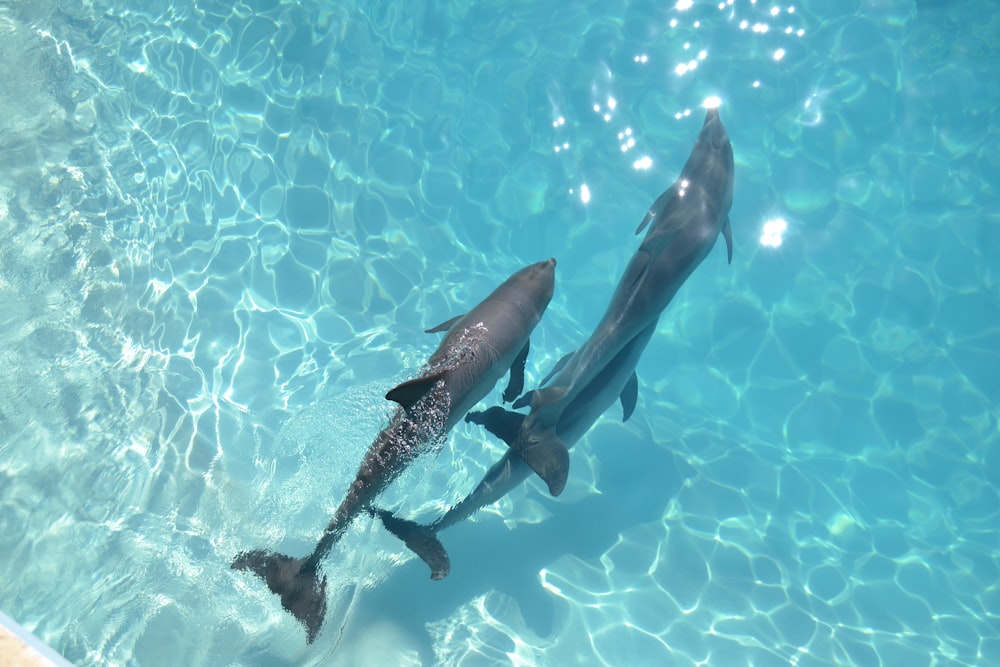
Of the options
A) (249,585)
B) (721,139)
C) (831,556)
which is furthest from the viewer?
(831,556)

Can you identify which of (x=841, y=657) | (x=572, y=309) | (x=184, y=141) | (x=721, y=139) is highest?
(x=184, y=141)

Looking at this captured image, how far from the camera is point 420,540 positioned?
604cm

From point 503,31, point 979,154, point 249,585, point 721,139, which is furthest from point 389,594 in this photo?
point 979,154

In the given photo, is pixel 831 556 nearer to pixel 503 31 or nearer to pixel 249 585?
pixel 249 585

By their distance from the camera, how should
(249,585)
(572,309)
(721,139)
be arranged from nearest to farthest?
(249,585)
(721,139)
(572,309)

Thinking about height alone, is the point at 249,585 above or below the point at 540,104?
below

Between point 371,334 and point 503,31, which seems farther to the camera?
point 503,31

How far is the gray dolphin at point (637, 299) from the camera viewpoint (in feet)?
21.2

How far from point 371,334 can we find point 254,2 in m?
7.14

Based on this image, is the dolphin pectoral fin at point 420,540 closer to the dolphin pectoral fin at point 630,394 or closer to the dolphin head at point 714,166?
the dolphin pectoral fin at point 630,394

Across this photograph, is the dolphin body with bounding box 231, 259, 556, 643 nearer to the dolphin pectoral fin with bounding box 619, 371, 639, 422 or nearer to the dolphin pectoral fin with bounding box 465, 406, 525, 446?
the dolphin pectoral fin with bounding box 465, 406, 525, 446

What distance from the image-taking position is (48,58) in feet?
34.0

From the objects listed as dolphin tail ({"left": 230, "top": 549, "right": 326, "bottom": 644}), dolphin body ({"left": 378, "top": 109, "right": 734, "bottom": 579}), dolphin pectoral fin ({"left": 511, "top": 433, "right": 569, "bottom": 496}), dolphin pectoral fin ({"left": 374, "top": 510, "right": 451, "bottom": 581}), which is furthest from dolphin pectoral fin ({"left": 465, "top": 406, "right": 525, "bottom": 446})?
dolphin tail ({"left": 230, "top": 549, "right": 326, "bottom": 644})

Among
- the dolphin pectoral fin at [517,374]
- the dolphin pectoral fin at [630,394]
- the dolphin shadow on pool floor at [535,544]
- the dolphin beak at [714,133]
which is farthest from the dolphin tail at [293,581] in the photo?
the dolphin beak at [714,133]
